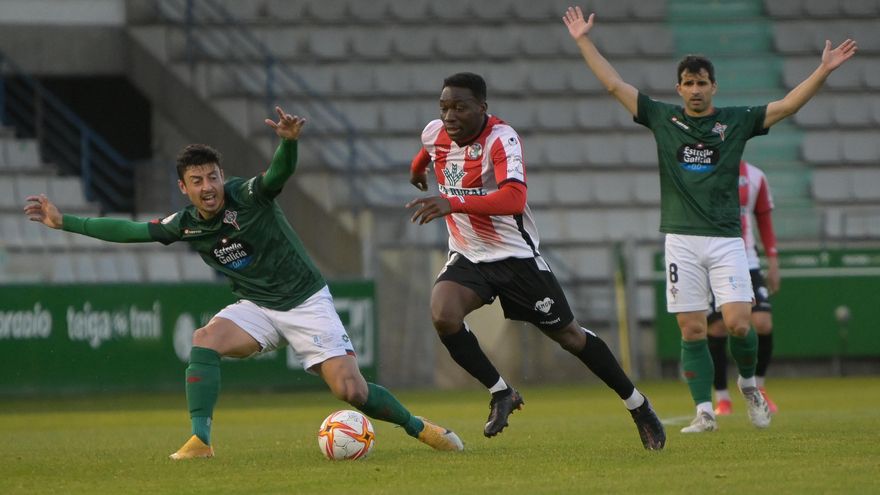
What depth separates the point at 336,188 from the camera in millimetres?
20562

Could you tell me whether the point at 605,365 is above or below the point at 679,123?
below

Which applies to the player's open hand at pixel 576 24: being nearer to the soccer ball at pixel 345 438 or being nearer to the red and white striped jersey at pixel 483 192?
the red and white striped jersey at pixel 483 192

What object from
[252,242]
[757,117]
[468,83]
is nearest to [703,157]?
[757,117]

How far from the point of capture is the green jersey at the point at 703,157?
9.20 m

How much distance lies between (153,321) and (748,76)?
34.4 feet

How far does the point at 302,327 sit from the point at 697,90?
292 cm

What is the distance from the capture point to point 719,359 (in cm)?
1148

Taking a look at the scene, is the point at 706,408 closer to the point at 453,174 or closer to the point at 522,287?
the point at 522,287

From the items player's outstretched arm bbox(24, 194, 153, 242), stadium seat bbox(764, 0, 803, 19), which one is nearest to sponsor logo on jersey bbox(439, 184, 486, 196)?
player's outstretched arm bbox(24, 194, 153, 242)

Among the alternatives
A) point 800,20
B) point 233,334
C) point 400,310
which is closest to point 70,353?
point 400,310

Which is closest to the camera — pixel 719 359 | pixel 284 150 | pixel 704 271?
pixel 284 150

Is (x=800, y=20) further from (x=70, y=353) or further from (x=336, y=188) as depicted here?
(x=70, y=353)

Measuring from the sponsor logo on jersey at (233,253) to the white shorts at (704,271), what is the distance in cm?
282

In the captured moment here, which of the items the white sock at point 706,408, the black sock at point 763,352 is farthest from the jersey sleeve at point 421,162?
the black sock at point 763,352
